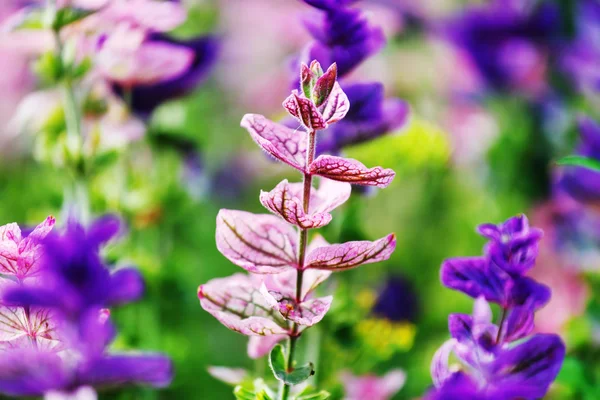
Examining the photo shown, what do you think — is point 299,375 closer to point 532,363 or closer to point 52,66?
point 532,363

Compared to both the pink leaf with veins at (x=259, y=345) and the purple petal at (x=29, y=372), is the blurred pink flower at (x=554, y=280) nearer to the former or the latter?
the pink leaf with veins at (x=259, y=345)

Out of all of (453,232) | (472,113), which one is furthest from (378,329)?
(472,113)

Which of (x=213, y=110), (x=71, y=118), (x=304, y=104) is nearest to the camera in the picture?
(x=304, y=104)

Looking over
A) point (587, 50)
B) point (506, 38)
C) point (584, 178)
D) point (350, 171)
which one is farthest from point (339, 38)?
point (506, 38)

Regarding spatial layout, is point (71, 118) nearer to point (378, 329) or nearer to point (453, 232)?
point (378, 329)

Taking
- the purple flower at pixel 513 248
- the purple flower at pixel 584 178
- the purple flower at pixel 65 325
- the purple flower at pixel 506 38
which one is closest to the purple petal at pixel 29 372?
the purple flower at pixel 65 325

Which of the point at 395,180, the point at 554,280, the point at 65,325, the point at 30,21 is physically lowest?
the point at 554,280

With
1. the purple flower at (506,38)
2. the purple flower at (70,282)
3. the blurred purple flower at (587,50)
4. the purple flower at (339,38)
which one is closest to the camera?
the purple flower at (70,282)
